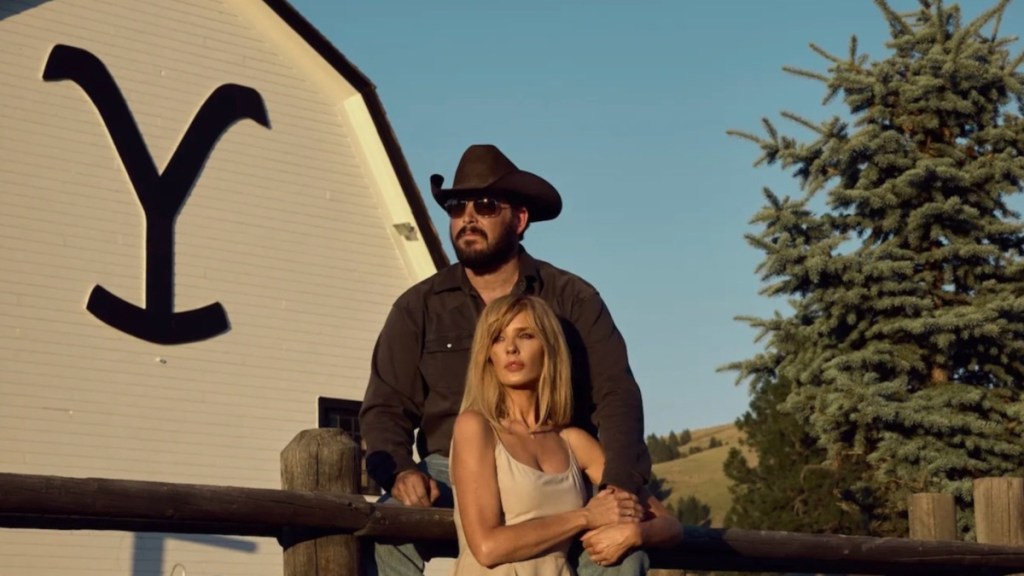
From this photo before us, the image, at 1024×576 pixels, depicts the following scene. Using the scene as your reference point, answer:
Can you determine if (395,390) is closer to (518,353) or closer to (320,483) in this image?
(320,483)

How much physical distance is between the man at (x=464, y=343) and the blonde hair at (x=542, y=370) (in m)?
0.35

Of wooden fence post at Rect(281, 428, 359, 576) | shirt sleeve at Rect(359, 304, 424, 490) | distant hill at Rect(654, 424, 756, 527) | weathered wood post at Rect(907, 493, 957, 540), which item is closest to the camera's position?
wooden fence post at Rect(281, 428, 359, 576)

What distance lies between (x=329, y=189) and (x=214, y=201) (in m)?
1.78

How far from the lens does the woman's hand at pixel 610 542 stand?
495 cm

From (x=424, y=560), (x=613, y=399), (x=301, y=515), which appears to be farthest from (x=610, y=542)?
(x=301, y=515)

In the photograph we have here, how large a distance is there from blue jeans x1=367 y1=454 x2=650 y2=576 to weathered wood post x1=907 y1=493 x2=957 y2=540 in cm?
441

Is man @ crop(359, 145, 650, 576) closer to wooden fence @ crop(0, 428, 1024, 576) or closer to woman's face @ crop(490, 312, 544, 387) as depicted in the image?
wooden fence @ crop(0, 428, 1024, 576)

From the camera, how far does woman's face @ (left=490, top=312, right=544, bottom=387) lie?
5047 millimetres

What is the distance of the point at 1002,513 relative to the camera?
865cm

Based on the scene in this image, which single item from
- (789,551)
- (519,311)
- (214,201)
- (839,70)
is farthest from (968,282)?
(519,311)

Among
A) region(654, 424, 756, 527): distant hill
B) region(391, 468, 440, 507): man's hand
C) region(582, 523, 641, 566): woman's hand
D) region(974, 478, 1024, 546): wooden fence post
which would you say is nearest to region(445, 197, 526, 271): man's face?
region(391, 468, 440, 507): man's hand

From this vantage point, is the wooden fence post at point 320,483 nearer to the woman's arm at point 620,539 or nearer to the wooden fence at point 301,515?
the wooden fence at point 301,515

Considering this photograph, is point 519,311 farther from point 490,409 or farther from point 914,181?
point 914,181

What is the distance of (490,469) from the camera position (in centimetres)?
486
